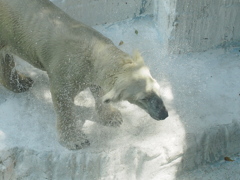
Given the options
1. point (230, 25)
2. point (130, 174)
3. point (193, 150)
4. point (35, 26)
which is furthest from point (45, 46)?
point (230, 25)

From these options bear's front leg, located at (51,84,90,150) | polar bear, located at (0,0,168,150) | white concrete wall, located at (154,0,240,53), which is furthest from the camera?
white concrete wall, located at (154,0,240,53)

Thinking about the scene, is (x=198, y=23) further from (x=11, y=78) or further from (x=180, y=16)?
(x=11, y=78)

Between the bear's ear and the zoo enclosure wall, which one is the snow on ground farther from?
the bear's ear

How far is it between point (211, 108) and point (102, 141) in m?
1.39

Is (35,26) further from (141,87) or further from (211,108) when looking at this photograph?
(211,108)

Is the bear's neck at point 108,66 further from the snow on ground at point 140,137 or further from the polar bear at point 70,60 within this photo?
the snow on ground at point 140,137

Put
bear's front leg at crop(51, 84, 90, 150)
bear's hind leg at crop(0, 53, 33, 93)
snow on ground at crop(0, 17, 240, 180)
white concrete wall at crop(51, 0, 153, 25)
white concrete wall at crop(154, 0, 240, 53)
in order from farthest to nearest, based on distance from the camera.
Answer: white concrete wall at crop(51, 0, 153, 25), white concrete wall at crop(154, 0, 240, 53), bear's hind leg at crop(0, 53, 33, 93), snow on ground at crop(0, 17, 240, 180), bear's front leg at crop(51, 84, 90, 150)

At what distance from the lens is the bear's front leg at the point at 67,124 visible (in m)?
4.25

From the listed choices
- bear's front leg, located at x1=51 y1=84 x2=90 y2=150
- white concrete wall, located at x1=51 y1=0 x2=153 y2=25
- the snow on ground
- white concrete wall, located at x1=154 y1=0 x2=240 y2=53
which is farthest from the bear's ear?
white concrete wall, located at x1=51 y1=0 x2=153 y2=25

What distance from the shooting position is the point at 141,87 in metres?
3.81

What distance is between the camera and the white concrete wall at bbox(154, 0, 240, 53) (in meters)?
5.28

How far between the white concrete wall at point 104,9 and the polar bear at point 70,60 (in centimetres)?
147

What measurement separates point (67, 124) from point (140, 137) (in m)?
0.84

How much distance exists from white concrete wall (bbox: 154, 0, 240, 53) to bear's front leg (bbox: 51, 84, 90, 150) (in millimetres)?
1969
